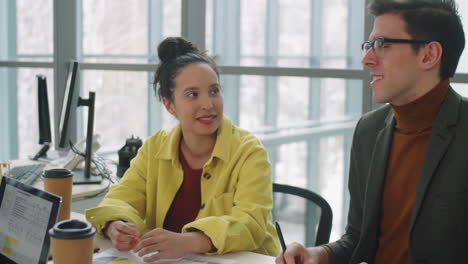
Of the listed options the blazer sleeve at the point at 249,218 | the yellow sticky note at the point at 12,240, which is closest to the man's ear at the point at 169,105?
the blazer sleeve at the point at 249,218

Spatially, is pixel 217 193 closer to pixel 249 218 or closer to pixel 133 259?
pixel 249 218

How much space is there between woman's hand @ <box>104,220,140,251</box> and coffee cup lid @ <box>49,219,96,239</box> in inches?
14.8

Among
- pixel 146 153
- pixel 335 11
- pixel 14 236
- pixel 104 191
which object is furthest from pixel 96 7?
pixel 14 236

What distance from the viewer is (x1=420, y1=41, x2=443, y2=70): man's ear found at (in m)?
1.34

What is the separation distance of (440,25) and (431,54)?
0.08 m

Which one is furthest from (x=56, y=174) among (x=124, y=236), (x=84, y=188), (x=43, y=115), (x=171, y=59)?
(x=43, y=115)

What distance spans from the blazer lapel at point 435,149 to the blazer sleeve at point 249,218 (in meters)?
0.45

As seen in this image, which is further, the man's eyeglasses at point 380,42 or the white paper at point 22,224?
the man's eyeglasses at point 380,42

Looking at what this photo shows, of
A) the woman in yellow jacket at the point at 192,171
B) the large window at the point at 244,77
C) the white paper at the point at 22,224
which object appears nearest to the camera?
the white paper at the point at 22,224

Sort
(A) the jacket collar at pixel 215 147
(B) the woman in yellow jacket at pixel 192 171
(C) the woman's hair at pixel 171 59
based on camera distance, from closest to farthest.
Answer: (B) the woman in yellow jacket at pixel 192 171 → (A) the jacket collar at pixel 215 147 → (C) the woman's hair at pixel 171 59

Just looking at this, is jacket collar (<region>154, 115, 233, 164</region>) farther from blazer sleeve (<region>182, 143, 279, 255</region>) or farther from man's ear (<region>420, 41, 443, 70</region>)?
man's ear (<region>420, 41, 443, 70</region>)

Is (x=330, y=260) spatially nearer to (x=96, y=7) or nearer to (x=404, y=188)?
(x=404, y=188)

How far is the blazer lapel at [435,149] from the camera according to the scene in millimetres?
1292

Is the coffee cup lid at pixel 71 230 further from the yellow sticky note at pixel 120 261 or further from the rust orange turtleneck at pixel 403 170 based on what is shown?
the rust orange turtleneck at pixel 403 170
